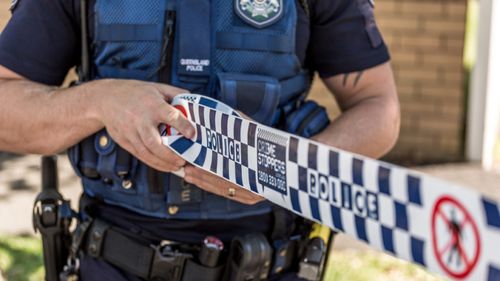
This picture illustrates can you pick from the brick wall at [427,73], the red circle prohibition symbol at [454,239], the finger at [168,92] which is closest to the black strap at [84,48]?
the finger at [168,92]

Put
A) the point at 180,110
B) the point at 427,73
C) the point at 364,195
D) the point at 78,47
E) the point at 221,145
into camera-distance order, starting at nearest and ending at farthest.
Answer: the point at 364,195 < the point at 221,145 < the point at 180,110 < the point at 78,47 < the point at 427,73

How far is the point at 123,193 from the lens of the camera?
2.53 m

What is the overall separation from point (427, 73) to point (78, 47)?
4.82 metres

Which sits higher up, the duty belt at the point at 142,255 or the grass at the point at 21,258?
the duty belt at the point at 142,255

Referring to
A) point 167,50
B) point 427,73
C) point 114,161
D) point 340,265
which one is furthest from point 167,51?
point 427,73

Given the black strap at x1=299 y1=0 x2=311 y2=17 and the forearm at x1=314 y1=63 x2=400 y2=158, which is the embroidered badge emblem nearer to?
the black strap at x1=299 y1=0 x2=311 y2=17

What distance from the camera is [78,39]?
246 centimetres

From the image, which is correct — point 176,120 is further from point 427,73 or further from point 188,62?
point 427,73

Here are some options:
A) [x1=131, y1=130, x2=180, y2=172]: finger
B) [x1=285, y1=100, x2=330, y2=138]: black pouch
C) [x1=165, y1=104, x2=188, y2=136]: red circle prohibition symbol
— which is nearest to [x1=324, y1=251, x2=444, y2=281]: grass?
[x1=285, y1=100, x2=330, y2=138]: black pouch

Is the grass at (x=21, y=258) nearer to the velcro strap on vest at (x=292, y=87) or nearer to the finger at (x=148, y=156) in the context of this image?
the velcro strap on vest at (x=292, y=87)

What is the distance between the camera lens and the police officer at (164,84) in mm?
2383

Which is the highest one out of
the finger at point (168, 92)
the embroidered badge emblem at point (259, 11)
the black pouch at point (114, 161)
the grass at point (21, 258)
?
the embroidered badge emblem at point (259, 11)

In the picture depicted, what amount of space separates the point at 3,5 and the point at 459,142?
3552mm

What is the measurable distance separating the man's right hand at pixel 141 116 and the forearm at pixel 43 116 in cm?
9
